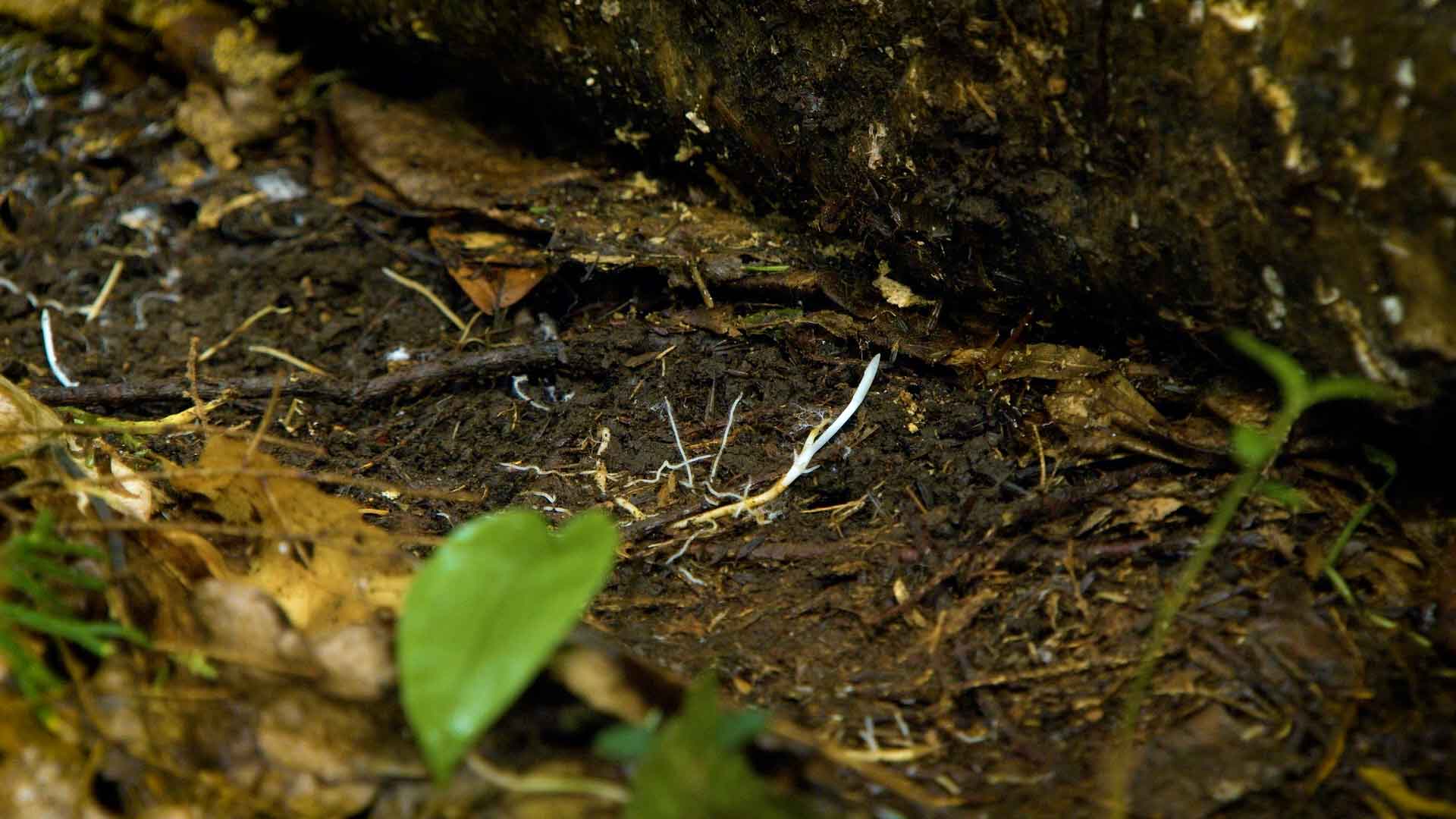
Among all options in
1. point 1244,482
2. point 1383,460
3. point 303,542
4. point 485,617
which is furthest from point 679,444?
point 1383,460

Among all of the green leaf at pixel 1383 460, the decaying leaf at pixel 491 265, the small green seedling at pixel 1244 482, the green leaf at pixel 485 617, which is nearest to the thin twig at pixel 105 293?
the decaying leaf at pixel 491 265

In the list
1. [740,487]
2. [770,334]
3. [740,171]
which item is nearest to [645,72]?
[740,171]

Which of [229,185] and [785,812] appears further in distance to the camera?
[229,185]

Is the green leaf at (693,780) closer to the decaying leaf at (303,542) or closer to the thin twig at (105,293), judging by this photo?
the decaying leaf at (303,542)

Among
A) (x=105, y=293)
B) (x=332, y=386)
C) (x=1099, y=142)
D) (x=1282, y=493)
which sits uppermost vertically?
(x=1099, y=142)

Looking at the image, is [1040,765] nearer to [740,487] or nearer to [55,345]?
[740,487]

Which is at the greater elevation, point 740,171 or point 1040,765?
point 740,171

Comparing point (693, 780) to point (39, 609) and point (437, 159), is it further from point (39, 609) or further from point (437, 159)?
point (437, 159)
